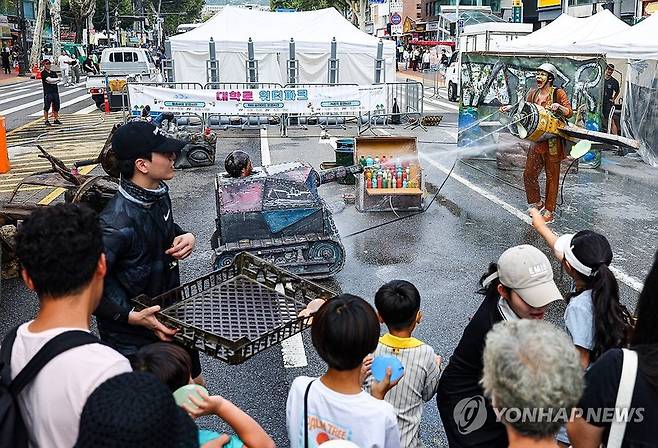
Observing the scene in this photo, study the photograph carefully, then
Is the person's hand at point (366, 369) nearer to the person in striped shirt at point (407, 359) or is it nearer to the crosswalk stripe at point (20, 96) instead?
the person in striped shirt at point (407, 359)

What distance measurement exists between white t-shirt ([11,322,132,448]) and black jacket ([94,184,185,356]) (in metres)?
1.36

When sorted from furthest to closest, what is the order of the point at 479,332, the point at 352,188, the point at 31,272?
the point at 352,188 < the point at 479,332 < the point at 31,272

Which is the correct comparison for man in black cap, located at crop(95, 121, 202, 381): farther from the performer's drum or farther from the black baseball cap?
the performer's drum

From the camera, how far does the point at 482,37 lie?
26.9m

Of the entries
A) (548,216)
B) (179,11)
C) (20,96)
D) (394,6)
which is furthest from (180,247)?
(179,11)

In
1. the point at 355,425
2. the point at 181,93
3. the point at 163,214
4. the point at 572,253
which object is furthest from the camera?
the point at 181,93

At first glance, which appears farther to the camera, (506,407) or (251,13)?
(251,13)

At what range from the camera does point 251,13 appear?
2481 centimetres

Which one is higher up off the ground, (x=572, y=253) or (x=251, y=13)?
(x=251, y=13)

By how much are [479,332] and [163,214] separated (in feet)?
6.13

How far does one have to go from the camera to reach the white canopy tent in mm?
22531

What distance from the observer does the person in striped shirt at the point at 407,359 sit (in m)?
3.08

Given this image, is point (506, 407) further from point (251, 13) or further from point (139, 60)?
point (139, 60)

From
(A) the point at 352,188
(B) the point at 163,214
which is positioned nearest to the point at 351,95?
(A) the point at 352,188
